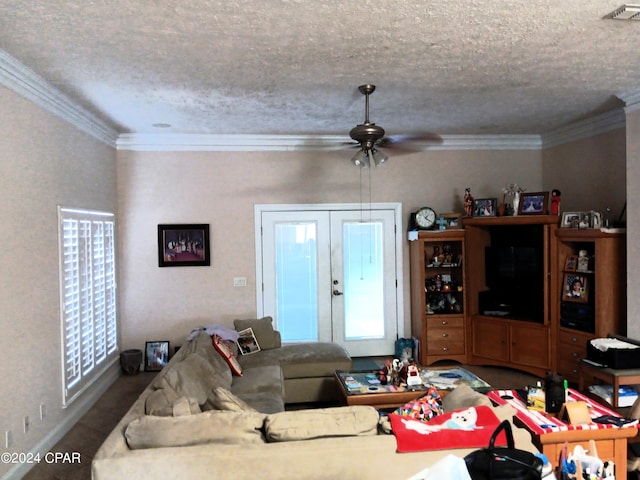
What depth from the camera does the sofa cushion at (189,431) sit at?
251cm

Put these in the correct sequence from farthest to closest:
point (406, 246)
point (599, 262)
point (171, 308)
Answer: point (406, 246) < point (171, 308) < point (599, 262)

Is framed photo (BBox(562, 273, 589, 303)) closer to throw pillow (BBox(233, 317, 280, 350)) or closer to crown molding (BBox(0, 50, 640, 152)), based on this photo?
crown molding (BBox(0, 50, 640, 152))

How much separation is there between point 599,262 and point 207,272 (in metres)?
4.40

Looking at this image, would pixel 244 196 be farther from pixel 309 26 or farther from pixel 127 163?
pixel 309 26

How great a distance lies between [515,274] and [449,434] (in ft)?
12.4

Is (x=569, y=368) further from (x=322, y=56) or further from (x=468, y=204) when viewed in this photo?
(x=322, y=56)

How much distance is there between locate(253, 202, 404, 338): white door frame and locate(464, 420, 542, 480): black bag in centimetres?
482

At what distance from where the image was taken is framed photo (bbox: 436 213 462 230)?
20.1 feet

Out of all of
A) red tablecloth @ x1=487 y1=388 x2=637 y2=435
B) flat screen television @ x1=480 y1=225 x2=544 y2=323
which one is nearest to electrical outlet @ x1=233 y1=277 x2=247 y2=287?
flat screen television @ x1=480 y1=225 x2=544 y2=323

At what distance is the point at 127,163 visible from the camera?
6062 mm

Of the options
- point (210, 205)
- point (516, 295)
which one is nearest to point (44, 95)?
point (210, 205)

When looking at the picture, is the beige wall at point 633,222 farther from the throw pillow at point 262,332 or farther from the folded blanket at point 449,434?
the throw pillow at point 262,332

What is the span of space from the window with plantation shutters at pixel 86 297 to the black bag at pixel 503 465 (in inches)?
147

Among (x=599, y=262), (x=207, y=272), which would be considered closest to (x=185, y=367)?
(x=207, y=272)
